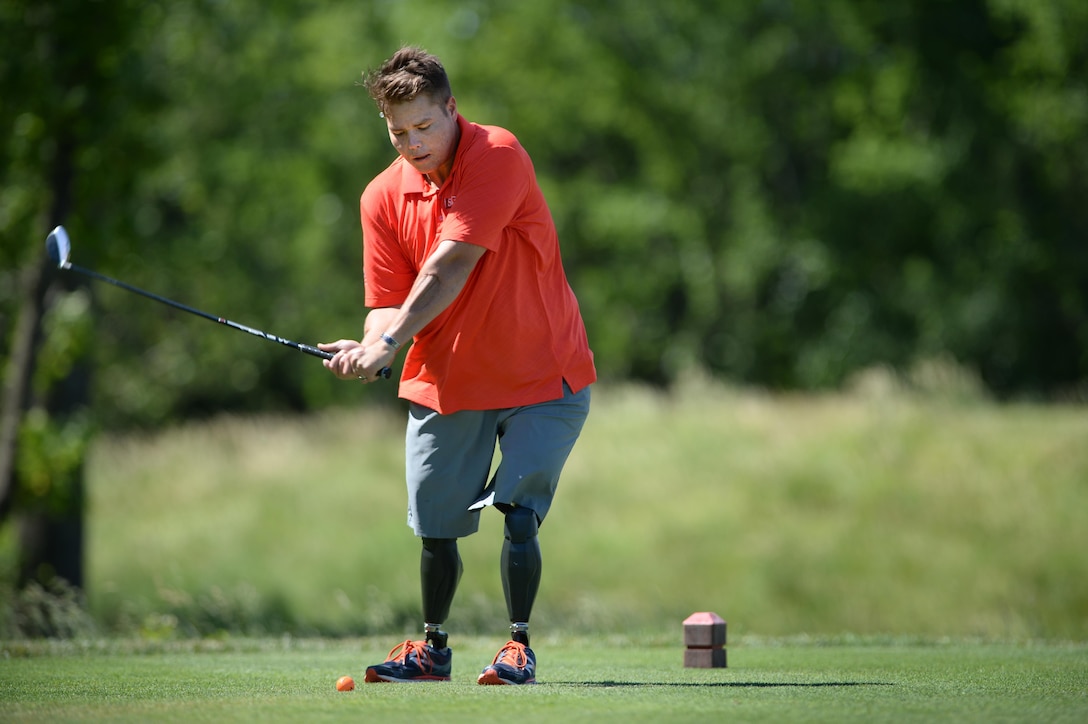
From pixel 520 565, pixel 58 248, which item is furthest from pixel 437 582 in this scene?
pixel 58 248

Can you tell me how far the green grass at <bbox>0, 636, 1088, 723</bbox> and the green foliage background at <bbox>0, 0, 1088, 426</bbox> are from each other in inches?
469

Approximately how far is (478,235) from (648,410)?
1321 centimetres

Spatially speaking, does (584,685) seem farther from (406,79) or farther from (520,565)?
(406,79)

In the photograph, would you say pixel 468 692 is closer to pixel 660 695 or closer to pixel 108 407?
pixel 660 695

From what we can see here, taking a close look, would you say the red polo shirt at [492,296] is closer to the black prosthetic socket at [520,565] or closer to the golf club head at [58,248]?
the black prosthetic socket at [520,565]

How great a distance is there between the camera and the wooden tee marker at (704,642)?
5.41 m

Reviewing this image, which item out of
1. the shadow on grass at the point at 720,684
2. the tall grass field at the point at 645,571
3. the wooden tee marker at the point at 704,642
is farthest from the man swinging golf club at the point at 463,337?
the wooden tee marker at the point at 704,642

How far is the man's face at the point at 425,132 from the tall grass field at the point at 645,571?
1.81 meters

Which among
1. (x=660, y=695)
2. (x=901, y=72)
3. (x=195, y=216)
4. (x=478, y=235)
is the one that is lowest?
(x=660, y=695)

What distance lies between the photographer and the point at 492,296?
486 cm

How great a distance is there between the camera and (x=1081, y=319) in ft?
78.6

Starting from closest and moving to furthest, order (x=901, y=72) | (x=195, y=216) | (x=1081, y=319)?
(x=195, y=216)
(x=1081, y=319)
(x=901, y=72)

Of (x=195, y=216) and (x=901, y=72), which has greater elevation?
(x=901, y=72)

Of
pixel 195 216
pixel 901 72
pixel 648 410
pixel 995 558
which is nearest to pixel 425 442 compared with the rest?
pixel 995 558
